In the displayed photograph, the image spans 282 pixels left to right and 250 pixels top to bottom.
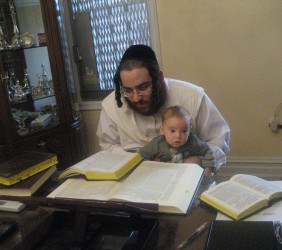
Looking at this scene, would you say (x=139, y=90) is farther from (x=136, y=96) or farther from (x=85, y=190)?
(x=85, y=190)

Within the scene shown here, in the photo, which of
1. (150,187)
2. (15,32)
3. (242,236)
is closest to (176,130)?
(150,187)

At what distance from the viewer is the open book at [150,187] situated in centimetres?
109

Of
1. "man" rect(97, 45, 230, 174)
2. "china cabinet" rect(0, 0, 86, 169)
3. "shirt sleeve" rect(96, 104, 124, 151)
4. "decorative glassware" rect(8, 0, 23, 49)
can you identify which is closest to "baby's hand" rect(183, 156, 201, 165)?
"man" rect(97, 45, 230, 174)

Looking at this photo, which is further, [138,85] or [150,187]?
[138,85]

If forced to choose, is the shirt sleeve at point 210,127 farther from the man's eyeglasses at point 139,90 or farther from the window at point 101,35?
the window at point 101,35

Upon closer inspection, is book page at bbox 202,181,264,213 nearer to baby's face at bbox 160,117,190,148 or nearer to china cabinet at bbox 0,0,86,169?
baby's face at bbox 160,117,190,148

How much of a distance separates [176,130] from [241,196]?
66 cm

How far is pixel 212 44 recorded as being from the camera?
9.00 ft

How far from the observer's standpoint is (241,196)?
1061 mm

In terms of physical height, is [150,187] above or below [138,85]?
below

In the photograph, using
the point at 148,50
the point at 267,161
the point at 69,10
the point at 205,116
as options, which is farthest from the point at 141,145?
the point at 69,10

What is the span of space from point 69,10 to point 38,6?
0.49m

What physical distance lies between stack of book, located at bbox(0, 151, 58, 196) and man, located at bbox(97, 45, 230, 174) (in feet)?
2.01

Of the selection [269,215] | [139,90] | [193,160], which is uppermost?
[139,90]
